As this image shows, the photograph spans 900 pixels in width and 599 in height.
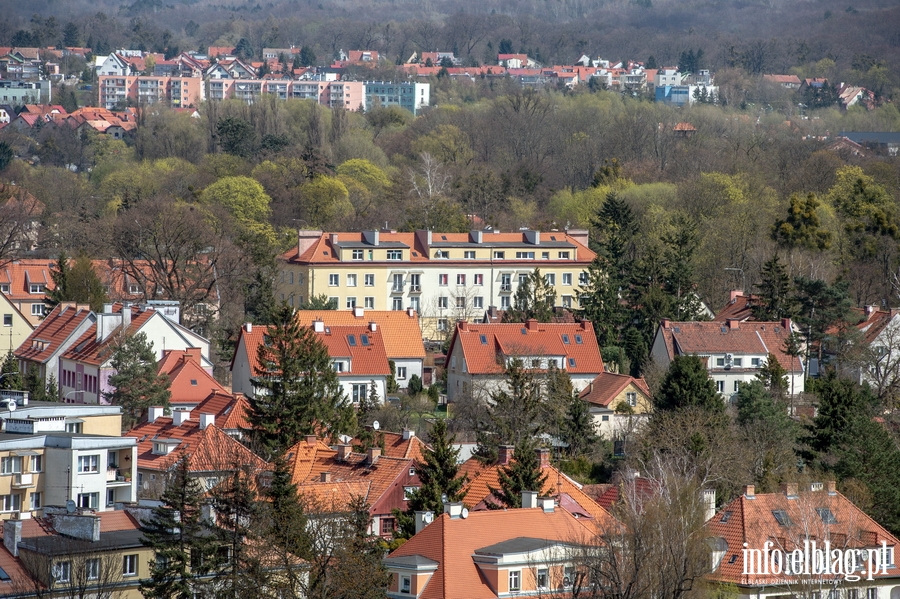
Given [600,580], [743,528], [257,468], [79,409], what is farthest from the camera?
[79,409]

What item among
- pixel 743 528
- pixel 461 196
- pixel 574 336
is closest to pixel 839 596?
pixel 743 528

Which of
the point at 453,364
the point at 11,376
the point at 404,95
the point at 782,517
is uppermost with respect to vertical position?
the point at 782,517

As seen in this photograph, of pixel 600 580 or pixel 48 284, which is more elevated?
pixel 600 580

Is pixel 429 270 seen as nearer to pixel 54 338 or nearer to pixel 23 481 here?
pixel 54 338

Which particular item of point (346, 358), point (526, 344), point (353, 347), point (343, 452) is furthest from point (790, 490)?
point (353, 347)

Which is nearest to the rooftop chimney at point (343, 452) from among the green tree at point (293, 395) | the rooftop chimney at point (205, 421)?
the green tree at point (293, 395)

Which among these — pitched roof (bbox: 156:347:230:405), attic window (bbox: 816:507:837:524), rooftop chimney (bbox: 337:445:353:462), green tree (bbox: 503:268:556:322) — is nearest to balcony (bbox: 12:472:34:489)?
rooftop chimney (bbox: 337:445:353:462)

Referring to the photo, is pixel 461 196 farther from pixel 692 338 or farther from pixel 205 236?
pixel 692 338
